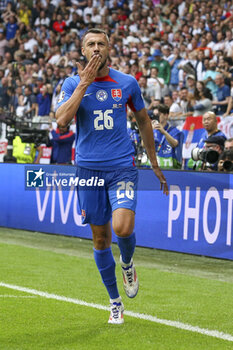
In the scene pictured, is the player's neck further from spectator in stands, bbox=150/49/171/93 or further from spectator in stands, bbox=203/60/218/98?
spectator in stands, bbox=150/49/171/93

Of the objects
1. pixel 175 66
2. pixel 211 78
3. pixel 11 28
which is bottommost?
pixel 211 78

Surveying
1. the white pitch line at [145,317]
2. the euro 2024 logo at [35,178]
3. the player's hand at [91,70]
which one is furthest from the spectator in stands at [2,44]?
the player's hand at [91,70]

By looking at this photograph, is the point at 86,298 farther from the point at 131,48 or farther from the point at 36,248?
the point at 131,48

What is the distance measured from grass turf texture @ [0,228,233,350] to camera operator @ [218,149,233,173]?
1357 mm

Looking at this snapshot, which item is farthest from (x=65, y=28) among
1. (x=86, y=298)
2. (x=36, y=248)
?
(x=86, y=298)

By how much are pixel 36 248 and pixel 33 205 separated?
5.93 feet

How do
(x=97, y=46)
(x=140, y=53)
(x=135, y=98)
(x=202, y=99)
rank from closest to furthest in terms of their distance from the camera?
(x=97, y=46)
(x=135, y=98)
(x=202, y=99)
(x=140, y=53)

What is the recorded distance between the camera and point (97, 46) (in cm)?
511

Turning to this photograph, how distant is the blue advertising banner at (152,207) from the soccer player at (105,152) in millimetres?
3847

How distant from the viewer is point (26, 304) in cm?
631

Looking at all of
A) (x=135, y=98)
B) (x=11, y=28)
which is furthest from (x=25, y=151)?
(x=11, y=28)

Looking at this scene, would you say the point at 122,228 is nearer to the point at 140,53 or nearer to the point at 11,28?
the point at 140,53

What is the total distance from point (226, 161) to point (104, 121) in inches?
196

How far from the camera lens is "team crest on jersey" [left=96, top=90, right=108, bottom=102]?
206 inches
